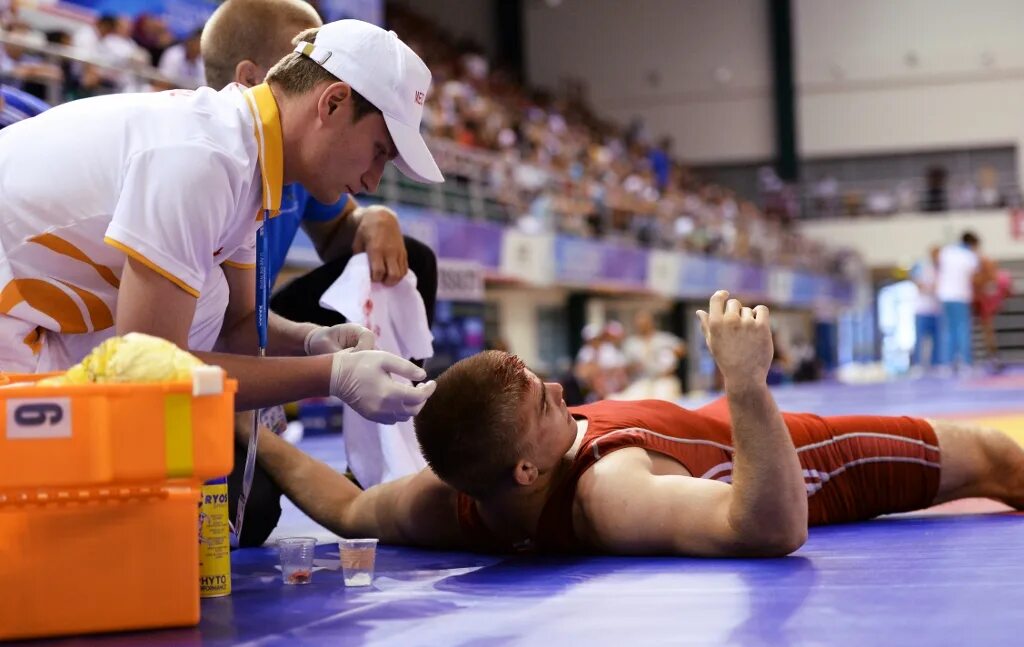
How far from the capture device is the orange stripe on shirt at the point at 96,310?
99.3 inches

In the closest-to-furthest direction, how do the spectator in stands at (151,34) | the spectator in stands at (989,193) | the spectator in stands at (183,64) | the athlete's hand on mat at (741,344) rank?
1. the athlete's hand on mat at (741,344)
2. the spectator in stands at (183,64)
3. the spectator in stands at (151,34)
4. the spectator in stands at (989,193)

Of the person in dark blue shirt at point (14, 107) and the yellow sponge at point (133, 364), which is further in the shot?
the person in dark blue shirt at point (14, 107)

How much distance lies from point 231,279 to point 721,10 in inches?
1117

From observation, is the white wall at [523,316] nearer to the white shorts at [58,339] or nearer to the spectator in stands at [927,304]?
the spectator in stands at [927,304]

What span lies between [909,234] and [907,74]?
4.32 m

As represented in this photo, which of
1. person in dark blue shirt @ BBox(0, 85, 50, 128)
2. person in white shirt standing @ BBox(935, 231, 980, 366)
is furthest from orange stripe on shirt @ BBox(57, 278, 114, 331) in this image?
person in white shirt standing @ BBox(935, 231, 980, 366)

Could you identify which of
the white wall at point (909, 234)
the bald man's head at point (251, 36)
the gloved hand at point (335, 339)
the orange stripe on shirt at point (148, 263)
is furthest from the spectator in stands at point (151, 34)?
the white wall at point (909, 234)

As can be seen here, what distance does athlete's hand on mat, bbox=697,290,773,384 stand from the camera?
93.5 inches

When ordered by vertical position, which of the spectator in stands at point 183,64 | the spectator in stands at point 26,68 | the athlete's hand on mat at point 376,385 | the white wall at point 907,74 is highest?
the white wall at point 907,74

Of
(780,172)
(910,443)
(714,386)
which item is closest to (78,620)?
(910,443)

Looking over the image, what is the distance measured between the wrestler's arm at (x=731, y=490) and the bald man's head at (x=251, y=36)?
5.28 feet

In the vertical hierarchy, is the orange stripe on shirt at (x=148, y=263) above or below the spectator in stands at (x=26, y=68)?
below

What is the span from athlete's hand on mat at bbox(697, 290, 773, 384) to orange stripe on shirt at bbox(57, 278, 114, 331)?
48.9 inches

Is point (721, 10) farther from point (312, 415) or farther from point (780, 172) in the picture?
point (312, 415)
